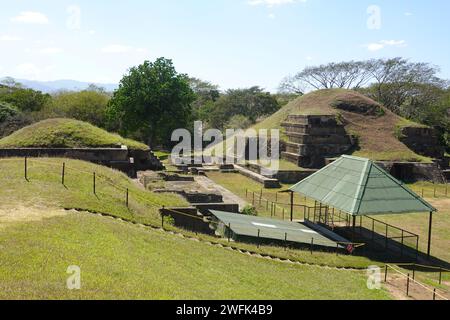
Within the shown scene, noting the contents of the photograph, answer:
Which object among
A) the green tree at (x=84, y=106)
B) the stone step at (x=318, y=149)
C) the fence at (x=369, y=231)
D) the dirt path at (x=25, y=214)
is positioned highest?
the green tree at (x=84, y=106)

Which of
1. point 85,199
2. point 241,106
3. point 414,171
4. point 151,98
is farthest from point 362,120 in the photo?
point 85,199

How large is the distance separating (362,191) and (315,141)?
23579 millimetres

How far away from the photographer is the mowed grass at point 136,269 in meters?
8.57

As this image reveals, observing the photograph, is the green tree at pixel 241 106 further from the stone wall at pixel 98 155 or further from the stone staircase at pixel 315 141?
the stone wall at pixel 98 155

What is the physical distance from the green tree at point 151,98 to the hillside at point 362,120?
9776 mm

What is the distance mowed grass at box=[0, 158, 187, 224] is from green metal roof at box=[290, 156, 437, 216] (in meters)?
6.44

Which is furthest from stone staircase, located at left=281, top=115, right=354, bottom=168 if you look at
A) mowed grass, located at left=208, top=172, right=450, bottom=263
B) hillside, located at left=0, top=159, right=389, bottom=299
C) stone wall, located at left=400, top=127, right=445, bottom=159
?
hillside, located at left=0, top=159, right=389, bottom=299

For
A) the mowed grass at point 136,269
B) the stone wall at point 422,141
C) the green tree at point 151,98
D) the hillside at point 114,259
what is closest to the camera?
the mowed grass at point 136,269

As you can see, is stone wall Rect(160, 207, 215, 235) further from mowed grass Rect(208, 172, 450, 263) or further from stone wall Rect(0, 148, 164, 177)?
stone wall Rect(0, 148, 164, 177)

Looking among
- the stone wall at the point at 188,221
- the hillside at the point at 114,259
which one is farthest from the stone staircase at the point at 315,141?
the hillside at the point at 114,259

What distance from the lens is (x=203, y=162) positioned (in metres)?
44.4

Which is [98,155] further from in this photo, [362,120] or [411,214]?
[362,120]
